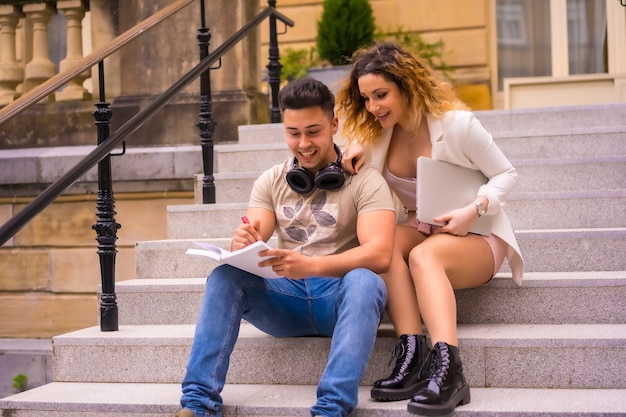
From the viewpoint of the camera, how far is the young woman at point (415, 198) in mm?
3188

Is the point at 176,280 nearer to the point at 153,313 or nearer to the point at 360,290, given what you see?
the point at 153,313

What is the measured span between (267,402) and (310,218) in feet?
2.23

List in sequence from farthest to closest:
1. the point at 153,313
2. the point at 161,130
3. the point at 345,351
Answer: the point at 161,130 → the point at 153,313 → the point at 345,351

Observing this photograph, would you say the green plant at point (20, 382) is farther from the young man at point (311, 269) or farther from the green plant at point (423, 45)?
the green plant at point (423, 45)

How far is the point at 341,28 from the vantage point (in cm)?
949

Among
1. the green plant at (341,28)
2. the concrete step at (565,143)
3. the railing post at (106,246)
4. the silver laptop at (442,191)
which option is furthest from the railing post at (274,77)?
the green plant at (341,28)

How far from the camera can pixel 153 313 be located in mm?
4113

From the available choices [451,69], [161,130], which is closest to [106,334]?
[161,130]

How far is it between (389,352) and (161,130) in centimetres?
296

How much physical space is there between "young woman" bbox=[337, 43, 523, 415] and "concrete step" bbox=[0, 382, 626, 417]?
0.35ft

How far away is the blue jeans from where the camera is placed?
302 cm

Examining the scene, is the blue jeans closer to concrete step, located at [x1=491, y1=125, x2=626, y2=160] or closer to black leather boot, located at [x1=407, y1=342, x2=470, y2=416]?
black leather boot, located at [x1=407, y1=342, x2=470, y2=416]

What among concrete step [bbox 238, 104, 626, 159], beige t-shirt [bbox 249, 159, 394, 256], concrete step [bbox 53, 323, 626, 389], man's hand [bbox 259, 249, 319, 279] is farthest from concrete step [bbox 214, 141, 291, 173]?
man's hand [bbox 259, 249, 319, 279]

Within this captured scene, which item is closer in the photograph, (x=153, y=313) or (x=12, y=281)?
(x=153, y=313)
